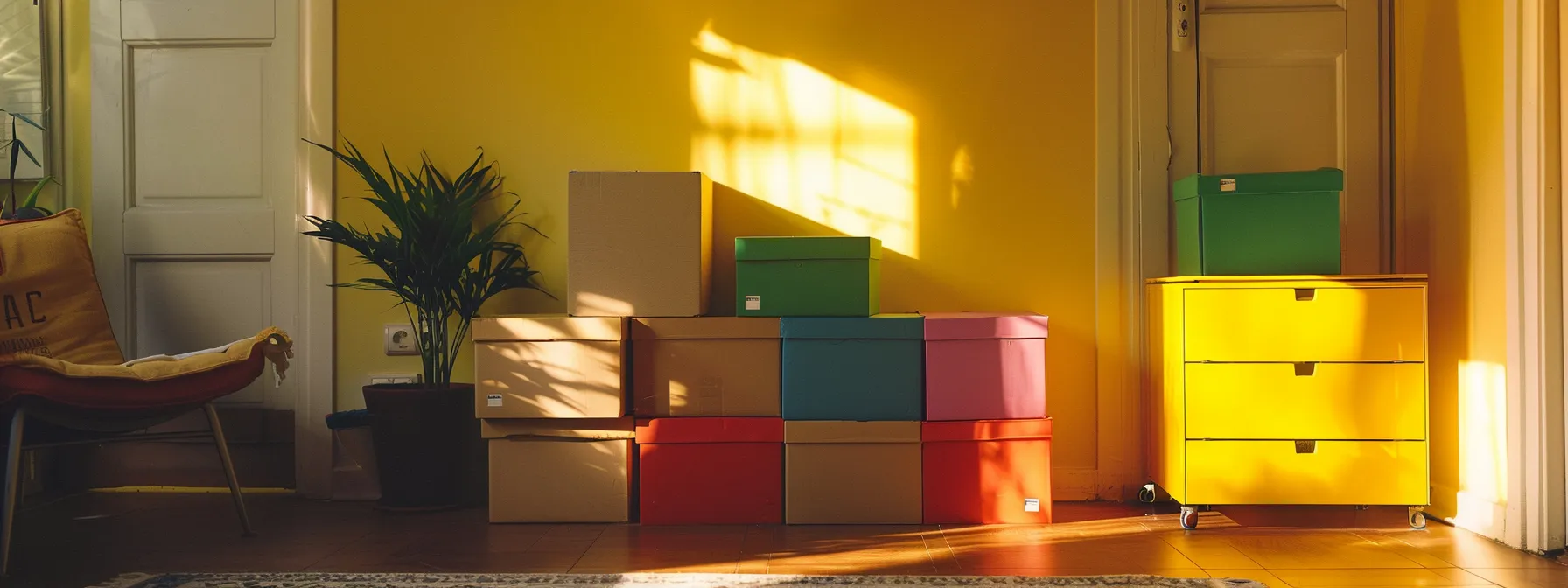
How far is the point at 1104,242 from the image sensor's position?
315 cm

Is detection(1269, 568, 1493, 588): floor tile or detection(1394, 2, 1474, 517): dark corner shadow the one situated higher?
detection(1394, 2, 1474, 517): dark corner shadow

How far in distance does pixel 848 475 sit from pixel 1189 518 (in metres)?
0.90

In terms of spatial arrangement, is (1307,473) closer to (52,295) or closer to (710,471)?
(710,471)

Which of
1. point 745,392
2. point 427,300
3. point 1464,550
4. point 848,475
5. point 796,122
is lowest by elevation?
point 1464,550

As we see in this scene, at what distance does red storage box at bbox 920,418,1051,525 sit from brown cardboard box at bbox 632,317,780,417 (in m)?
0.46

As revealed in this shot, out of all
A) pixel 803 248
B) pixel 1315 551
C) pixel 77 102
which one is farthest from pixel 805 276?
pixel 77 102

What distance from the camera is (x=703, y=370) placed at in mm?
2857

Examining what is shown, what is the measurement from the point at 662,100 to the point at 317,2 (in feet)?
3.65

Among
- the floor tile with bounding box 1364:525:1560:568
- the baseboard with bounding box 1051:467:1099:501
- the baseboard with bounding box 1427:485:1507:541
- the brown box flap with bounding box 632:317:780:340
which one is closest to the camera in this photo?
the floor tile with bounding box 1364:525:1560:568

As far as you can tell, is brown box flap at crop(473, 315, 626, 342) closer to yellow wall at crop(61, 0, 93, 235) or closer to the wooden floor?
the wooden floor

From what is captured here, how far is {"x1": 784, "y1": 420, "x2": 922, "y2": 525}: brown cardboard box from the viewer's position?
281 centimetres

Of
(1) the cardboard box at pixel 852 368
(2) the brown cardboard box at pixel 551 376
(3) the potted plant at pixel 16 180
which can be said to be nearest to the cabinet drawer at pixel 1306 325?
(1) the cardboard box at pixel 852 368

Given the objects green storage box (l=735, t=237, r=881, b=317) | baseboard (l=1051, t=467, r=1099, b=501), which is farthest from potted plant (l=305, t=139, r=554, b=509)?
baseboard (l=1051, t=467, r=1099, b=501)

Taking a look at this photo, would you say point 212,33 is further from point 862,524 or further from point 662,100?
point 862,524
